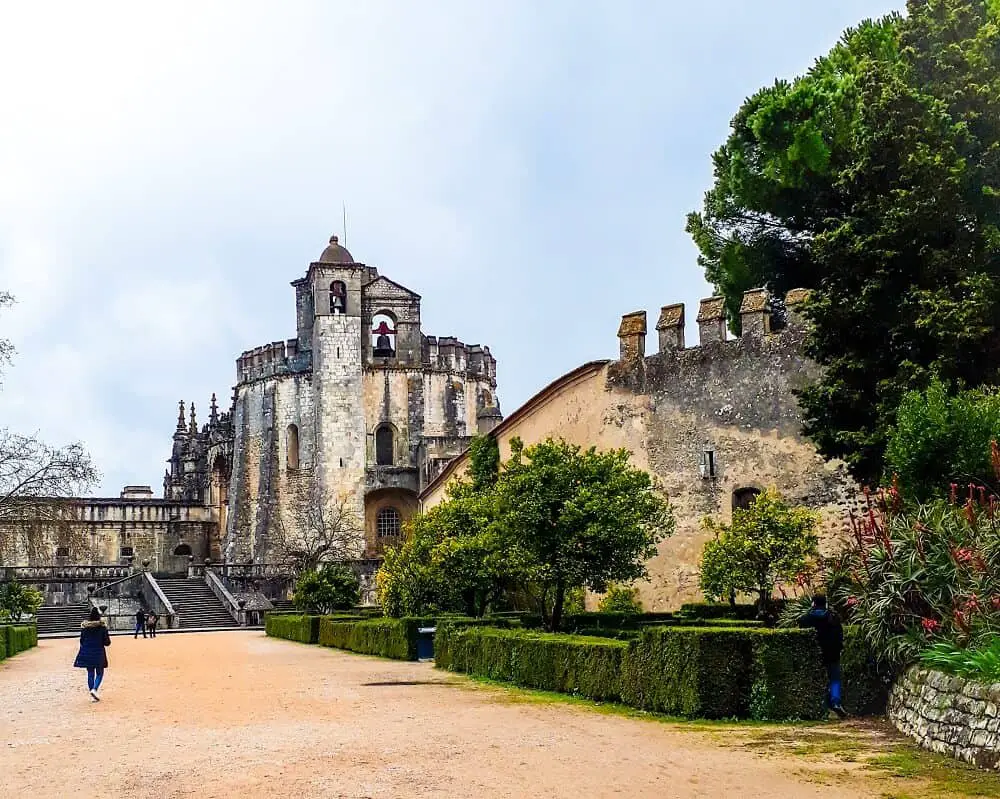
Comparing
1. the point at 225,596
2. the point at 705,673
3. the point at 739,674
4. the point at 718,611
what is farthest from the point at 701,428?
the point at 225,596

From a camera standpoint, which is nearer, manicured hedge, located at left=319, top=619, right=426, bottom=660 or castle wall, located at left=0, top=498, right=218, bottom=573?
manicured hedge, located at left=319, top=619, right=426, bottom=660

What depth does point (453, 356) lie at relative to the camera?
67.4 m

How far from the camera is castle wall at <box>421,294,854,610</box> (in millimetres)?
27812

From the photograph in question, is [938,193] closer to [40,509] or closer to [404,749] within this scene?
[404,749]

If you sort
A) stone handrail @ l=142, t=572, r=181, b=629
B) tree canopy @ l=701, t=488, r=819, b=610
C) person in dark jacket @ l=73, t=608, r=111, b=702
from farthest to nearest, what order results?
1. stone handrail @ l=142, t=572, r=181, b=629
2. tree canopy @ l=701, t=488, r=819, b=610
3. person in dark jacket @ l=73, t=608, r=111, b=702

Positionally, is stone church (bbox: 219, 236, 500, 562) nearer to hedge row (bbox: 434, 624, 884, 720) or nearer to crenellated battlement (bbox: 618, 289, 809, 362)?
crenellated battlement (bbox: 618, 289, 809, 362)

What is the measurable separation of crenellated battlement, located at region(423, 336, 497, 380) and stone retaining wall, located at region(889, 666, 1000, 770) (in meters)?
54.8

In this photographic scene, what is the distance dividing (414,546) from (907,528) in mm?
17104

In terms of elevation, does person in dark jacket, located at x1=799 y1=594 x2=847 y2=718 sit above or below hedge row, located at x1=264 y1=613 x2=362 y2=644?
above

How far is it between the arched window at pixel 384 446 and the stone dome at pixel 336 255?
9923mm

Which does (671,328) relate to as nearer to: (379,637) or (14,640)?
(379,637)

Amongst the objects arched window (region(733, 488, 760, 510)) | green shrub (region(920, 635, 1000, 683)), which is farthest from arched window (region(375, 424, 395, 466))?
green shrub (region(920, 635, 1000, 683))

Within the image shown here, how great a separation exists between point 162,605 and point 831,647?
1607 inches

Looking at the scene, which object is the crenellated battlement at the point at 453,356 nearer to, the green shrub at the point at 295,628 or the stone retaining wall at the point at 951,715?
the green shrub at the point at 295,628
